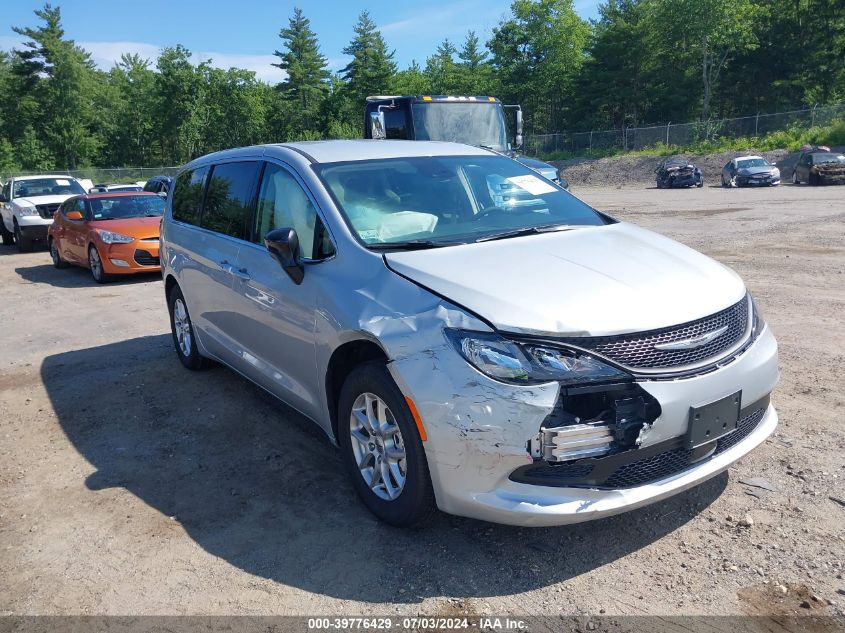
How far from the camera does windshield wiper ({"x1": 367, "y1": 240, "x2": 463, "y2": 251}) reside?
148 inches

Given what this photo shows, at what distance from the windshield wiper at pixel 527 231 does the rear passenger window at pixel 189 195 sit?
2885 mm

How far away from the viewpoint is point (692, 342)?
3100 mm

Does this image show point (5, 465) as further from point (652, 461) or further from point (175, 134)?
point (175, 134)

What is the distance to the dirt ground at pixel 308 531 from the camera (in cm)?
301

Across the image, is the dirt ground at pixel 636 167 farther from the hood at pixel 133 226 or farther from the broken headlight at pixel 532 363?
the broken headlight at pixel 532 363

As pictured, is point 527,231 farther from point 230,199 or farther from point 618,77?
point 618,77

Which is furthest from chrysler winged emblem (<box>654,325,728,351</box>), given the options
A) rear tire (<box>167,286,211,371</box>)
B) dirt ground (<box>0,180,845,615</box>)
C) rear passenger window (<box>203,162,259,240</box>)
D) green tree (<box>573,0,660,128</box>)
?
green tree (<box>573,0,660,128</box>)

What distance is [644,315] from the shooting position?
305 centimetres

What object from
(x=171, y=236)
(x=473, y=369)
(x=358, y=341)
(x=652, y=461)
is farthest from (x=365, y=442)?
(x=171, y=236)

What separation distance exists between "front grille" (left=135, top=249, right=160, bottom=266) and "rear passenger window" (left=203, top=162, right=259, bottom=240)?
7.05 meters

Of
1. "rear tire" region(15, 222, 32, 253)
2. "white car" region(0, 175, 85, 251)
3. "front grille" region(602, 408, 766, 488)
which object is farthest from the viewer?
"rear tire" region(15, 222, 32, 253)

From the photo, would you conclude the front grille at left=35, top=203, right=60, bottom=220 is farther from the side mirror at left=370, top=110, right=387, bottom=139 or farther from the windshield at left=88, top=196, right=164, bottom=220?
the side mirror at left=370, top=110, right=387, bottom=139

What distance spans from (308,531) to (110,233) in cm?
Result: 1010

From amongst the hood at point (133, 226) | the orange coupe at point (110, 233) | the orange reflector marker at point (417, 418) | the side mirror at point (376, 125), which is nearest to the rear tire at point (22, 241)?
the orange coupe at point (110, 233)
